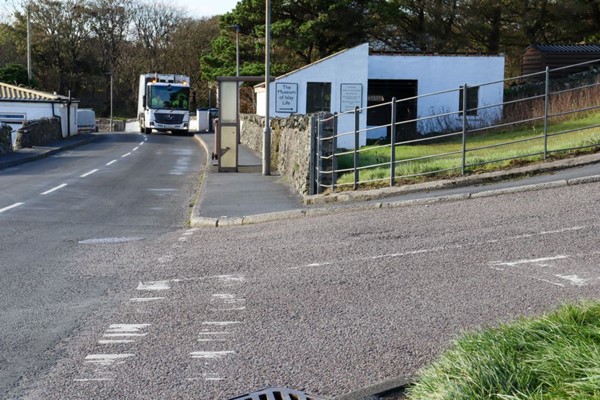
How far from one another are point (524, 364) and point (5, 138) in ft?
107

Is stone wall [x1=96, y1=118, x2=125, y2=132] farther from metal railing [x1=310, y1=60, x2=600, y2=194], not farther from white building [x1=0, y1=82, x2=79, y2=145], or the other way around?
metal railing [x1=310, y1=60, x2=600, y2=194]

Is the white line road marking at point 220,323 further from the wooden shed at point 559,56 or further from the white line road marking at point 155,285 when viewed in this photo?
the wooden shed at point 559,56

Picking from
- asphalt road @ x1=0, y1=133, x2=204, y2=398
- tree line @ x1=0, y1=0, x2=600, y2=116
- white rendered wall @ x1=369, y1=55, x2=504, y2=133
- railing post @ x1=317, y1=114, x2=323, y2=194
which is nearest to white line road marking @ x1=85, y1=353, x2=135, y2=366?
asphalt road @ x1=0, y1=133, x2=204, y2=398

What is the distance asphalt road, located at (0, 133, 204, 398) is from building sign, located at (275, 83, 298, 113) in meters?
9.14

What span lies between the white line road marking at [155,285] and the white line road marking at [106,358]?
96.4 inches

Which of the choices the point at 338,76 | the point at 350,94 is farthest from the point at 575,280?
the point at 338,76

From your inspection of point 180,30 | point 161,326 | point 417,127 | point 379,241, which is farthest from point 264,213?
point 180,30

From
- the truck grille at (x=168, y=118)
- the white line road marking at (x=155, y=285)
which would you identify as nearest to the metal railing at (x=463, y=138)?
the white line road marking at (x=155, y=285)

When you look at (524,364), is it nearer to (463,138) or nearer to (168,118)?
(463,138)

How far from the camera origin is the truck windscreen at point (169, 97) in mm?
57250

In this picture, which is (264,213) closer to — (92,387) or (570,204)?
(570,204)

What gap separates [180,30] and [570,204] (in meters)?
77.4

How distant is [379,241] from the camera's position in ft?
34.8

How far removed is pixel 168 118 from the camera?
194 feet
